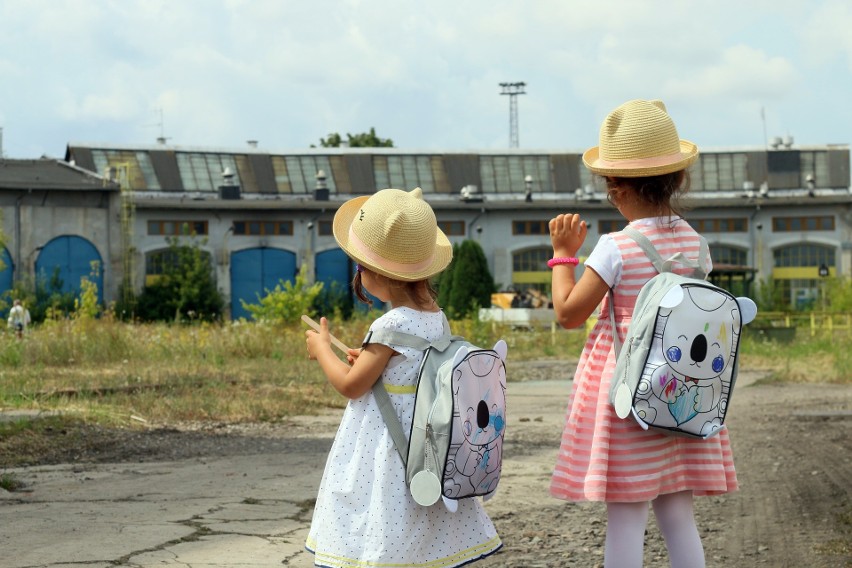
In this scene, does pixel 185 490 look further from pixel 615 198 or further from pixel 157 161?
pixel 157 161

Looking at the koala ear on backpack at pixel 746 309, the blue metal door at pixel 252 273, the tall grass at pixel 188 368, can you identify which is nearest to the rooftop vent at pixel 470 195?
the blue metal door at pixel 252 273

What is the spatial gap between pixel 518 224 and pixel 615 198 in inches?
1928

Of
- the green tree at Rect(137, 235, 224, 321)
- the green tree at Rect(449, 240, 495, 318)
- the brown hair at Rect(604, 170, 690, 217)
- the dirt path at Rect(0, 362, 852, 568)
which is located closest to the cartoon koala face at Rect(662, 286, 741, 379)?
the brown hair at Rect(604, 170, 690, 217)

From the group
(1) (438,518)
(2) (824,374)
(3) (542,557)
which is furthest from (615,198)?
(2) (824,374)

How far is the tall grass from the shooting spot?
38.8 feet

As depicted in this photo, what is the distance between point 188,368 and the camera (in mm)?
16672

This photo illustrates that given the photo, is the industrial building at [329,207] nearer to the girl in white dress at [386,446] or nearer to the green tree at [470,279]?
the green tree at [470,279]

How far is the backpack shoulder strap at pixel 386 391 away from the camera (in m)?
3.56

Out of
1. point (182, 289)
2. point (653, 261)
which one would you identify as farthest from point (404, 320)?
point (182, 289)

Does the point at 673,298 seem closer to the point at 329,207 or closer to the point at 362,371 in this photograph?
the point at 362,371

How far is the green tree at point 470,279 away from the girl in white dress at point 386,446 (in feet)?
138

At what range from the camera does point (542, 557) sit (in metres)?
5.29

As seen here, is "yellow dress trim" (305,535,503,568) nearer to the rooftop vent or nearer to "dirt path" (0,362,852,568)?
"dirt path" (0,362,852,568)

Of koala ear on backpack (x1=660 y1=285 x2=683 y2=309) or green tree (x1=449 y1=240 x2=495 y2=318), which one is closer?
koala ear on backpack (x1=660 y1=285 x2=683 y2=309)
